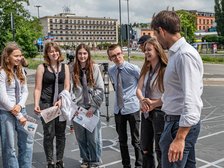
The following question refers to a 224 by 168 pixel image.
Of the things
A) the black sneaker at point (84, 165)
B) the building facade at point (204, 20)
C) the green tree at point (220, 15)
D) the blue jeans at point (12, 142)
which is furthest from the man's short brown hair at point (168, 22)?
the building facade at point (204, 20)

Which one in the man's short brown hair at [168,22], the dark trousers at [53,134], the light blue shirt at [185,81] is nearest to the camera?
the light blue shirt at [185,81]

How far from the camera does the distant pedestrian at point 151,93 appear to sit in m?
4.00

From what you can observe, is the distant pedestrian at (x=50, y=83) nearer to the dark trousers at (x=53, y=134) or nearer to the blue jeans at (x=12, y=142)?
the dark trousers at (x=53, y=134)

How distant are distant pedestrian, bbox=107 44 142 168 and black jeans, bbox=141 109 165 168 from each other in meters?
0.43

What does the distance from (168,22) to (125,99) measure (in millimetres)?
2290

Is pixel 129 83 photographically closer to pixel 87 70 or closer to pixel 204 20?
pixel 87 70

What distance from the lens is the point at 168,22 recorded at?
2.58 metres

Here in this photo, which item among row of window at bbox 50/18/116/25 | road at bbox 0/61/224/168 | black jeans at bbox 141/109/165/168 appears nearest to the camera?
black jeans at bbox 141/109/165/168

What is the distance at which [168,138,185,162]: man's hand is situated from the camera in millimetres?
2531

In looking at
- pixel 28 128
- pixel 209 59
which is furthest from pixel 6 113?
pixel 209 59

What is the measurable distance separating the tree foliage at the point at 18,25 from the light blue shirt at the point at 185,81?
112ft

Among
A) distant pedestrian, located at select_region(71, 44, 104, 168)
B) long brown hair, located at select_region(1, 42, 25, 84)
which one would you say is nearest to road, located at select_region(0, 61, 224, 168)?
distant pedestrian, located at select_region(71, 44, 104, 168)

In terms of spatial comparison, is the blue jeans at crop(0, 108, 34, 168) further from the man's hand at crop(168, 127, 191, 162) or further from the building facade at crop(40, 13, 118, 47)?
the building facade at crop(40, 13, 118, 47)

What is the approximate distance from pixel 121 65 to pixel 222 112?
5209 mm
